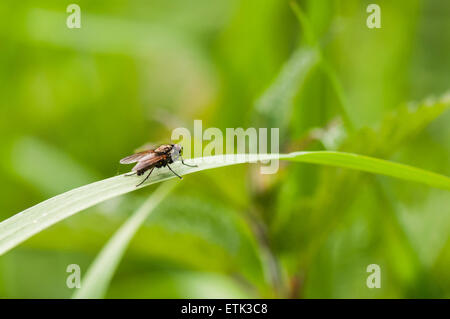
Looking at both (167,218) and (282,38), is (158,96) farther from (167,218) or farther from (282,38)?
(167,218)

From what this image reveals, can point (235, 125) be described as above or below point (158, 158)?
above

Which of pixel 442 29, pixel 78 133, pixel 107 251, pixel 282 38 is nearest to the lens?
pixel 107 251

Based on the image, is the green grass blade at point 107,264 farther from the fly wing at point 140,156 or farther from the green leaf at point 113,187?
the fly wing at point 140,156

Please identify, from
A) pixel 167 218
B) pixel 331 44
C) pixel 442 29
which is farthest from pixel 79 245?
pixel 442 29

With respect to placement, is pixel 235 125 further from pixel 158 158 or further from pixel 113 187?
pixel 113 187

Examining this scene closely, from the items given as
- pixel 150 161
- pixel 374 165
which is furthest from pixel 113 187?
pixel 374 165

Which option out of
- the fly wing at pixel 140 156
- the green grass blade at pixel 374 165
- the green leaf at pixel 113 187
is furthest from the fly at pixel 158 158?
the green grass blade at pixel 374 165
